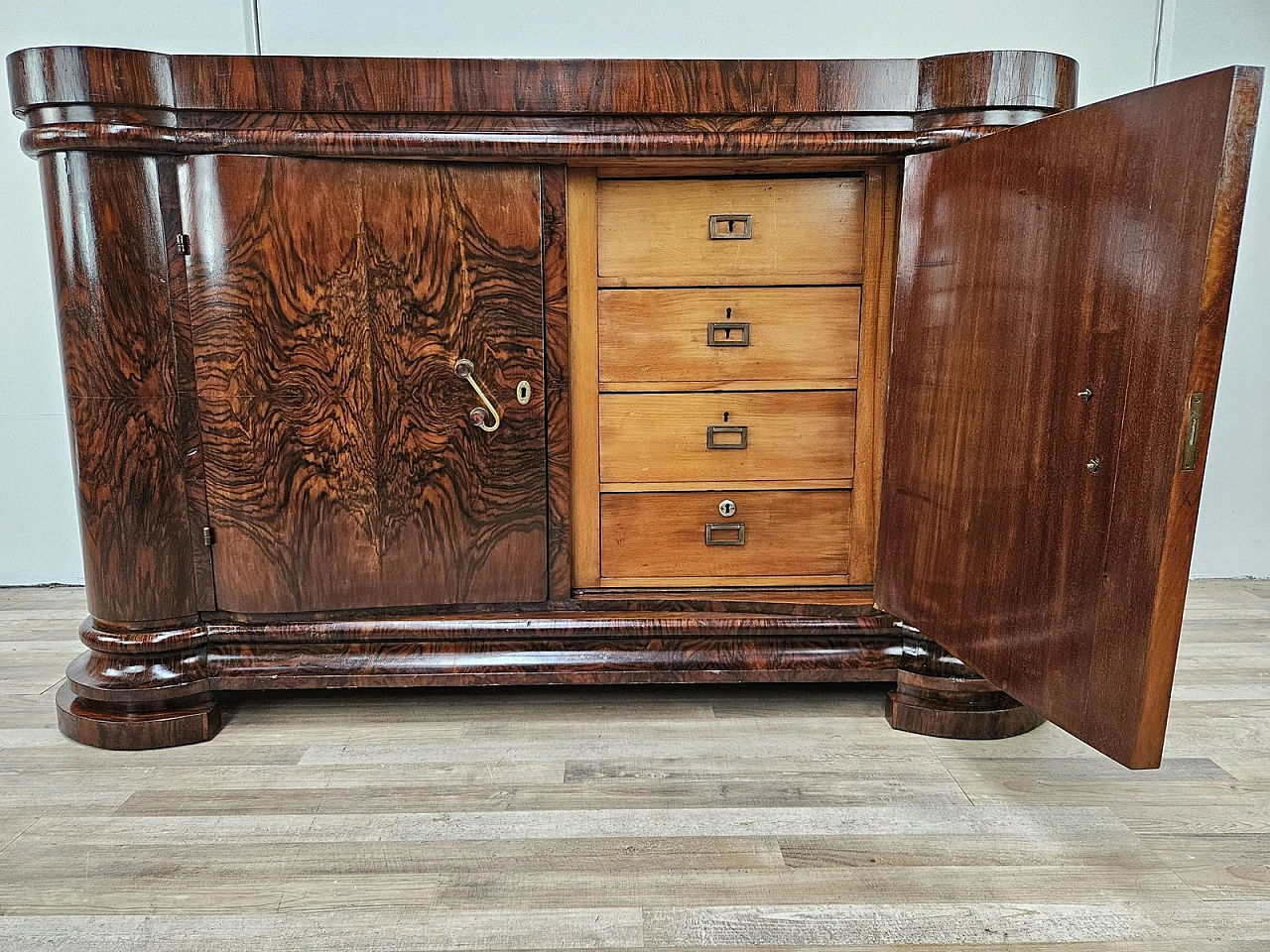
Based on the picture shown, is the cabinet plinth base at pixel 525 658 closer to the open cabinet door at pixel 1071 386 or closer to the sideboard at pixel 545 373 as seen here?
the sideboard at pixel 545 373

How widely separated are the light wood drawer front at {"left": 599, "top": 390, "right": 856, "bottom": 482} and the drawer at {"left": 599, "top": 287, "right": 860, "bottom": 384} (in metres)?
0.04

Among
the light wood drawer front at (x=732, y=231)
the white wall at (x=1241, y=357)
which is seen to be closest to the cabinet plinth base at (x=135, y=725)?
the light wood drawer front at (x=732, y=231)

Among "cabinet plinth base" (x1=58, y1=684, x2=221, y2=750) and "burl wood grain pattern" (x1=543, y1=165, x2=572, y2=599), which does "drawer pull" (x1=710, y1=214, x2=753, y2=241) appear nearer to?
"burl wood grain pattern" (x1=543, y1=165, x2=572, y2=599)

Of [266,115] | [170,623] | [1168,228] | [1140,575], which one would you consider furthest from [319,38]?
[1140,575]

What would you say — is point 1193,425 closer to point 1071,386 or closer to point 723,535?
point 1071,386

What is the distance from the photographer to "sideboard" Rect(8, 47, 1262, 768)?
138cm

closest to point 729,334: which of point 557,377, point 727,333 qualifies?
point 727,333

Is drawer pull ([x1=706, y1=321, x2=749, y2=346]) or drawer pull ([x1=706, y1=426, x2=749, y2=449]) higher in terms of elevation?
A: drawer pull ([x1=706, y1=321, x2=749, y2=346])

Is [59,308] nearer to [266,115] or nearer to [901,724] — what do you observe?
[266,115]

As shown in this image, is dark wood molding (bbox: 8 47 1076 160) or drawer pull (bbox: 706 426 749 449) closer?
dark wood molding (bbox: 8 47 1076 160)

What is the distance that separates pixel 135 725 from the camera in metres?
1.50

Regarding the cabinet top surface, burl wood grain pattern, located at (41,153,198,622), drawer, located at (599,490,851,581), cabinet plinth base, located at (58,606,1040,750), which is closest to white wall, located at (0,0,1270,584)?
the cabinet top surface

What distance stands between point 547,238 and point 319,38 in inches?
43.2

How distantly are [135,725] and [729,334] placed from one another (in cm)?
122
